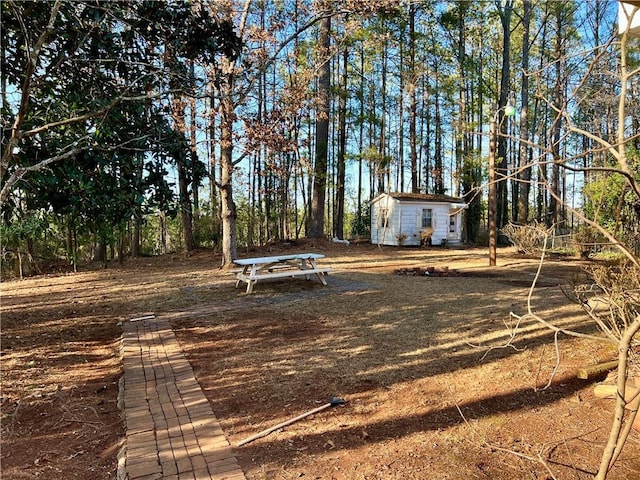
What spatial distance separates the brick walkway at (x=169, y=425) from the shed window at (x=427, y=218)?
700 inches

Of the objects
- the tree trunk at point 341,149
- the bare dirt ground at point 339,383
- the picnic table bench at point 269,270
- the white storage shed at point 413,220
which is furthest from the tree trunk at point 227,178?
the tree trunk at point 341,149

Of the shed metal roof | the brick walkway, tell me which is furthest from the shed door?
the brick walkway

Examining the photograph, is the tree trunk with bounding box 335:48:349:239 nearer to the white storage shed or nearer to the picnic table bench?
the white storage shed

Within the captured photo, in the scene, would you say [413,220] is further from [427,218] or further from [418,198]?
[418,198]

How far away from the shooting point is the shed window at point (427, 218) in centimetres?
2098

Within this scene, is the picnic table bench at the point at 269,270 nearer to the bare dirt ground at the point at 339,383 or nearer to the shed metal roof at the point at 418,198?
the bare dirt ground at the point at 339,383

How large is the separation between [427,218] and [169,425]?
19374 mm

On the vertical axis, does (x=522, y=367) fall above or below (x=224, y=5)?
below

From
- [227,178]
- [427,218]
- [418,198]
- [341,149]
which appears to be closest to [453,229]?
[427,218]

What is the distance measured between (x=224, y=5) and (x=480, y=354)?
9.59 meters

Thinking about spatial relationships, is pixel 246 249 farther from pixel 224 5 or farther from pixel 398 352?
pixel 398 352

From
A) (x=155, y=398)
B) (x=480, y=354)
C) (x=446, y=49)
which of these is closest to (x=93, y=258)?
(x=155, y=398)

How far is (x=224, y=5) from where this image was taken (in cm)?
986

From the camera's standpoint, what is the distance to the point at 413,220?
20.6m
